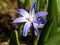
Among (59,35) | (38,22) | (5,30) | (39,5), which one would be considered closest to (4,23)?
(5,30)

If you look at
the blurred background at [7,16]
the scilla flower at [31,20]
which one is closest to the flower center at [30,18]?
the scilla flower at [31,20]

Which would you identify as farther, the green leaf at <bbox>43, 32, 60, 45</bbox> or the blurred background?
the blurred background

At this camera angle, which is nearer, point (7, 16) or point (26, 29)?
point (26, 29)

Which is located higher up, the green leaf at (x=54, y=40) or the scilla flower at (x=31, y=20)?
the scilla flower at (x=31, y=20)

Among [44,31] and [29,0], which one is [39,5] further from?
[44,31]

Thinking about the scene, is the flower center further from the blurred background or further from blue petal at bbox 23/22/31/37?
the blurred background

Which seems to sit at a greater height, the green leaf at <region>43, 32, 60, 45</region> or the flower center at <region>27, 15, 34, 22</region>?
the flower center at <region>27, 15, 34, 22</region>

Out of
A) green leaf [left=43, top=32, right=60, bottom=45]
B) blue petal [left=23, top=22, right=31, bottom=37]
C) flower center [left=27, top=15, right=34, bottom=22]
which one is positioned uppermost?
flower center [left=27, top=15, right=34, bottom=22]

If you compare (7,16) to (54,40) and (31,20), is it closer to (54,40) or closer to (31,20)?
(31,20)

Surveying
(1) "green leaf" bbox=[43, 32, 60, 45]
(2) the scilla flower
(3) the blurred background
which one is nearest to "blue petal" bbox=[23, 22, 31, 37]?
(2) the scilla flower

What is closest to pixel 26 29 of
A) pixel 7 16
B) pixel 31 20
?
pixel 31 20

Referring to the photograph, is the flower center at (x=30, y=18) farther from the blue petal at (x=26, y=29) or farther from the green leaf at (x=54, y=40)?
the green leaf at (x=54, y=40)

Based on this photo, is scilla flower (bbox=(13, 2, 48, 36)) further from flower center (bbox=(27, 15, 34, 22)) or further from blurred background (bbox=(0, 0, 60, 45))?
blurred background (bbox=(0, 0, 60, 45))
